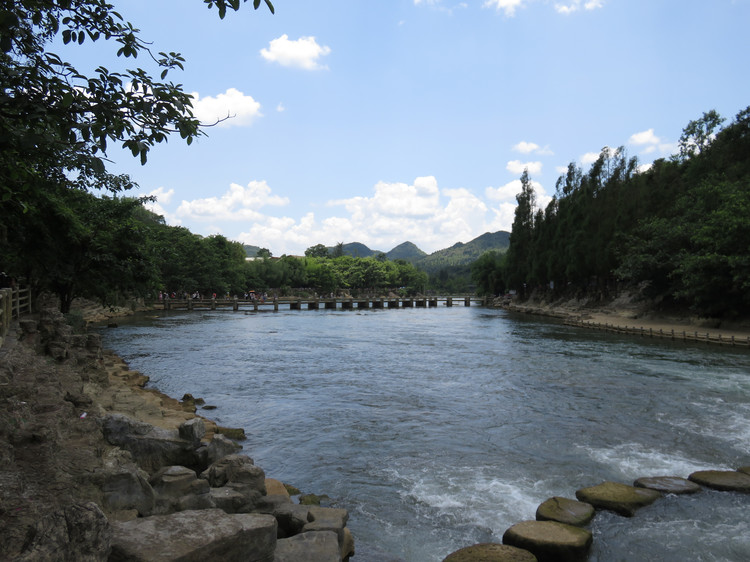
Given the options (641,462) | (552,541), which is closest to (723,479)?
(641,462)

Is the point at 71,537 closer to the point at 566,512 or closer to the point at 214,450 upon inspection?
the point at 214,450

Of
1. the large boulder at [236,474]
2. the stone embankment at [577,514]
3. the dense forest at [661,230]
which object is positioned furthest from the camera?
the dense forest at [661,230]

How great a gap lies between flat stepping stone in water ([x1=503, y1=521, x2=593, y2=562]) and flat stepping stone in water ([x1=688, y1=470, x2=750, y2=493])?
11.1 feet

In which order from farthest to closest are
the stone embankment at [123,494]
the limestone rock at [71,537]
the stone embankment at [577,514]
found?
the stone embankment at [577,514] < the stone embankment at [123,494] < the limestone rock at [71,537]

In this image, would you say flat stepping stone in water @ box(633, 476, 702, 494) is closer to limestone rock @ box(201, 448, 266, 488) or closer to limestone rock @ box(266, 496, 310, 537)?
limestone rock @ box(266, 496, 310, 537)

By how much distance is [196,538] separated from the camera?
4.22 meters

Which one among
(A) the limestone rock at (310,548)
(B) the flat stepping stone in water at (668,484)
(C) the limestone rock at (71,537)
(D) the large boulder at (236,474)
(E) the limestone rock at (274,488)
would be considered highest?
(C) the limestone rock at (71,537)

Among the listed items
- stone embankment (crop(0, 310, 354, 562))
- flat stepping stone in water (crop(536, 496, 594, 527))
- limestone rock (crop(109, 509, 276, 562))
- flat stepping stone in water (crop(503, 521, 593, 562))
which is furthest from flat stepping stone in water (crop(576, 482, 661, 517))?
limestone rock (crop(109, 509, 276, 562))

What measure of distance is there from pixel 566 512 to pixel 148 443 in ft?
21.2

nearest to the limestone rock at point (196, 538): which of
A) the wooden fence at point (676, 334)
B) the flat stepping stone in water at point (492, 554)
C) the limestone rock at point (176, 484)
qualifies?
the limestone rock at point (176, 484)

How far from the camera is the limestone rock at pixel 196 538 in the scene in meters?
3.92

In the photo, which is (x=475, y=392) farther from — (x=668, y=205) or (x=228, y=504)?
(x=668, y=205)

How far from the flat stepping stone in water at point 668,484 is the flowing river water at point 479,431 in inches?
7.0

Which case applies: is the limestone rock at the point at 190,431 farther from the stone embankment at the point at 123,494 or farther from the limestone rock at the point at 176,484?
the limestone rock at the point at 176,484
